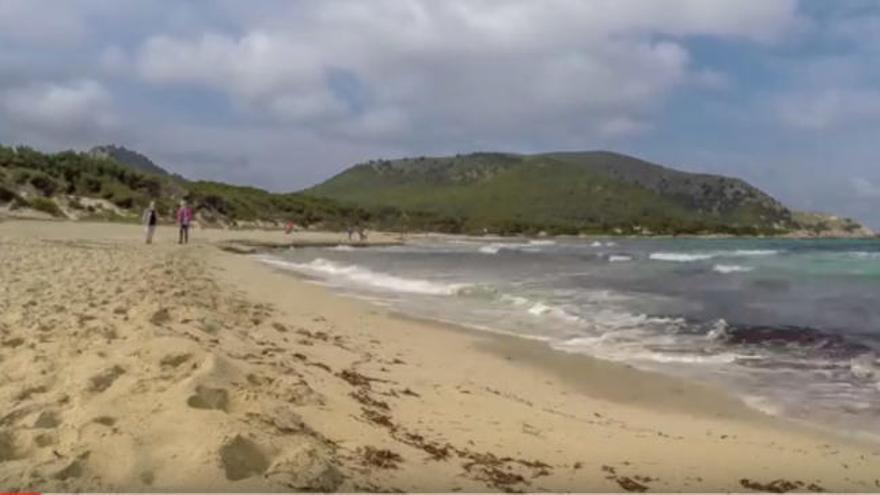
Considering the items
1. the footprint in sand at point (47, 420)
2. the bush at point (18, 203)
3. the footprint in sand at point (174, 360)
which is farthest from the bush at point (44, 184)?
the footprint in sand at point (47, 420)

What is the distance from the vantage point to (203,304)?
1056 cm

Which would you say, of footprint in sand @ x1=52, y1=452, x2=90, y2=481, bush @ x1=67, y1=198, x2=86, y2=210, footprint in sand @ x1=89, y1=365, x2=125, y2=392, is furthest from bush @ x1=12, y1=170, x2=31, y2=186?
footprint in sand @ x1=52, y1=452, x2=90, y2=481

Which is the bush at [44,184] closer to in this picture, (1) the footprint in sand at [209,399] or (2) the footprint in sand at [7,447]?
(1) the footprint in sand at [209,399]

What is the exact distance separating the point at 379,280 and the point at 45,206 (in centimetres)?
2982

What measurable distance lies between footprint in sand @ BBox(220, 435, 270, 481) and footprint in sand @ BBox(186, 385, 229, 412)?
766 mm

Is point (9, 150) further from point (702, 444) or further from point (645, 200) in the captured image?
point (645, 200)

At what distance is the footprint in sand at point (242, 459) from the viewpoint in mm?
3775

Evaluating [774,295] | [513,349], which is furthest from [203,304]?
[774,295]

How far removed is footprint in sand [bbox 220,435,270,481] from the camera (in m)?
3.78

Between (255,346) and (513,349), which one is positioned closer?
(255,346)

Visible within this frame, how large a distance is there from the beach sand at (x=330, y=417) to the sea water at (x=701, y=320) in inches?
39.2

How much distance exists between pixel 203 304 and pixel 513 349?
473cm

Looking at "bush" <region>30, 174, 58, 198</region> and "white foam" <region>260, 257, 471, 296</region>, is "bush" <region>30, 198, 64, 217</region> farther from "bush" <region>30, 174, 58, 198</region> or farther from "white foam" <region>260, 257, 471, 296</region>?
"white foam" <region>260, 257, 471, 296</region>

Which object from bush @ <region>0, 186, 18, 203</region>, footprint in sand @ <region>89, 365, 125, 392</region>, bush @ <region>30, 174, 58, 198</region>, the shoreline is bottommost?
the shoreline
